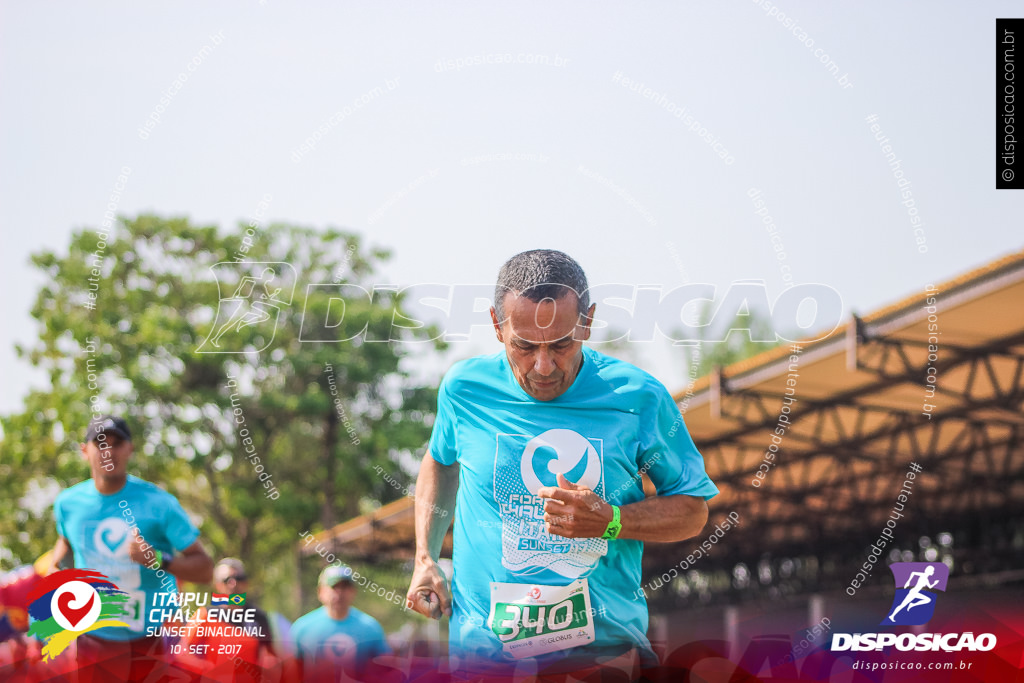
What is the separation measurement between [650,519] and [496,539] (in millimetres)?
457

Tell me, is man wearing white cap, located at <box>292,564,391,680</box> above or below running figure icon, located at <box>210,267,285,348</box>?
below

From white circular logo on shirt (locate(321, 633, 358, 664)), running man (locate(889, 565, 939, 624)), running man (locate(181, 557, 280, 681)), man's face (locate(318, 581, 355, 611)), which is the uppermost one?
running man (locate(889, 565, 939, 624))

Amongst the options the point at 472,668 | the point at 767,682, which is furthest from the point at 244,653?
the point at 767,682

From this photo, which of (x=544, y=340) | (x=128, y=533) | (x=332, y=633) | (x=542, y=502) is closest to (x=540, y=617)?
(x=542, y=502)

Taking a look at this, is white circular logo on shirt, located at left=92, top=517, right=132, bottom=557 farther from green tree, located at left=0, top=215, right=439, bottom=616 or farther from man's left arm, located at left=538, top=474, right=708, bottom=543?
green tree, located at left=0, top=215, right=439, bottom=616

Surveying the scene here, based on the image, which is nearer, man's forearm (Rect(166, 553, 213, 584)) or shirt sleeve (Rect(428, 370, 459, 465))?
shirt sleeve (Rect(428, 370, 459, 465))

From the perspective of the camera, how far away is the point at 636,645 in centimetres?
277

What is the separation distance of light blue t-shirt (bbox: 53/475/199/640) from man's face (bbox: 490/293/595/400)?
8.50ft

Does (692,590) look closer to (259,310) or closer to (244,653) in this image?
(259,310)

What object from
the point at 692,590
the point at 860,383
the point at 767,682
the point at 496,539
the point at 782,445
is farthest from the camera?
the point at 692,590

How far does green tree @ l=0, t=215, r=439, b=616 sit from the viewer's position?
51.6ft

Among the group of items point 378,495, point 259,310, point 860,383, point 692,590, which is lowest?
point 692,590

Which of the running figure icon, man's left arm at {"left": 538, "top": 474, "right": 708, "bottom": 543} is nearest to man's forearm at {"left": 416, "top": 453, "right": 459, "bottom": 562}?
man's left arm at {"left": 538, "top": 474, "right": 708, "bottom": 543}

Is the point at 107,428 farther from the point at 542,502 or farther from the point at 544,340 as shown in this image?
the point at 544,340
